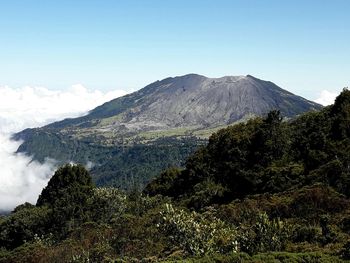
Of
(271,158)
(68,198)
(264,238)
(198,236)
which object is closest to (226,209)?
(198,236)

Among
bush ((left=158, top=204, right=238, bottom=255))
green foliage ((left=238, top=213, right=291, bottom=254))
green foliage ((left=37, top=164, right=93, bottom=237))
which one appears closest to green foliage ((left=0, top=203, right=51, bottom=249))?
green foliage ((left=37, top=164, right=93, bottom=237))

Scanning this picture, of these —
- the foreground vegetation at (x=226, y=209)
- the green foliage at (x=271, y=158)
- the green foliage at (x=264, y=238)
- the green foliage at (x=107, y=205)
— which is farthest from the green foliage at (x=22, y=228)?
the green foliage at (x=264, y=238)

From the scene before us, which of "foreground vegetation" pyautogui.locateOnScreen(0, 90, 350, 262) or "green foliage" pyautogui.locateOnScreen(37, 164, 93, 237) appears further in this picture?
"green foliage" pyautogui.locateOnScreen(37, 164, 93, 237)

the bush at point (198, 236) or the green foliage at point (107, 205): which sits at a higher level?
the bush at point (198, 236)

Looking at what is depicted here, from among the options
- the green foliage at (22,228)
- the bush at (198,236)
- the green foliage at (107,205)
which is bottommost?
the green foliage at (22,228)

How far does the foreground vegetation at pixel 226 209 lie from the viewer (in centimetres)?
4444

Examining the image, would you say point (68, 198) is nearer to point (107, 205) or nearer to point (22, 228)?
point (107, 205)

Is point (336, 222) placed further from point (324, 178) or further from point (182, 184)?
point (182, 184)

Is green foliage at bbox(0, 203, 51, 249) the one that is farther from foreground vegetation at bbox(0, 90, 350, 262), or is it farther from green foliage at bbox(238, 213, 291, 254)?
green foliage at bbox(238, 213, 291, 254)

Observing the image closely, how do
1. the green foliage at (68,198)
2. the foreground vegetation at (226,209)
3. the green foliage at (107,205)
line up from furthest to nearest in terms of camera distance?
the green foliage at (68,198) < the green foliage at (107,205) < the foreground vegetation at (226,209)

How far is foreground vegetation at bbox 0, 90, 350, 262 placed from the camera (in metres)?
44.4

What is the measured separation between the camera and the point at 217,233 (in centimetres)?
4891

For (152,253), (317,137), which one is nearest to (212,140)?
(317,137)

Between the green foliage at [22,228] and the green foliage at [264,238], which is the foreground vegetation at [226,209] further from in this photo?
the green foliage at [22,228]
